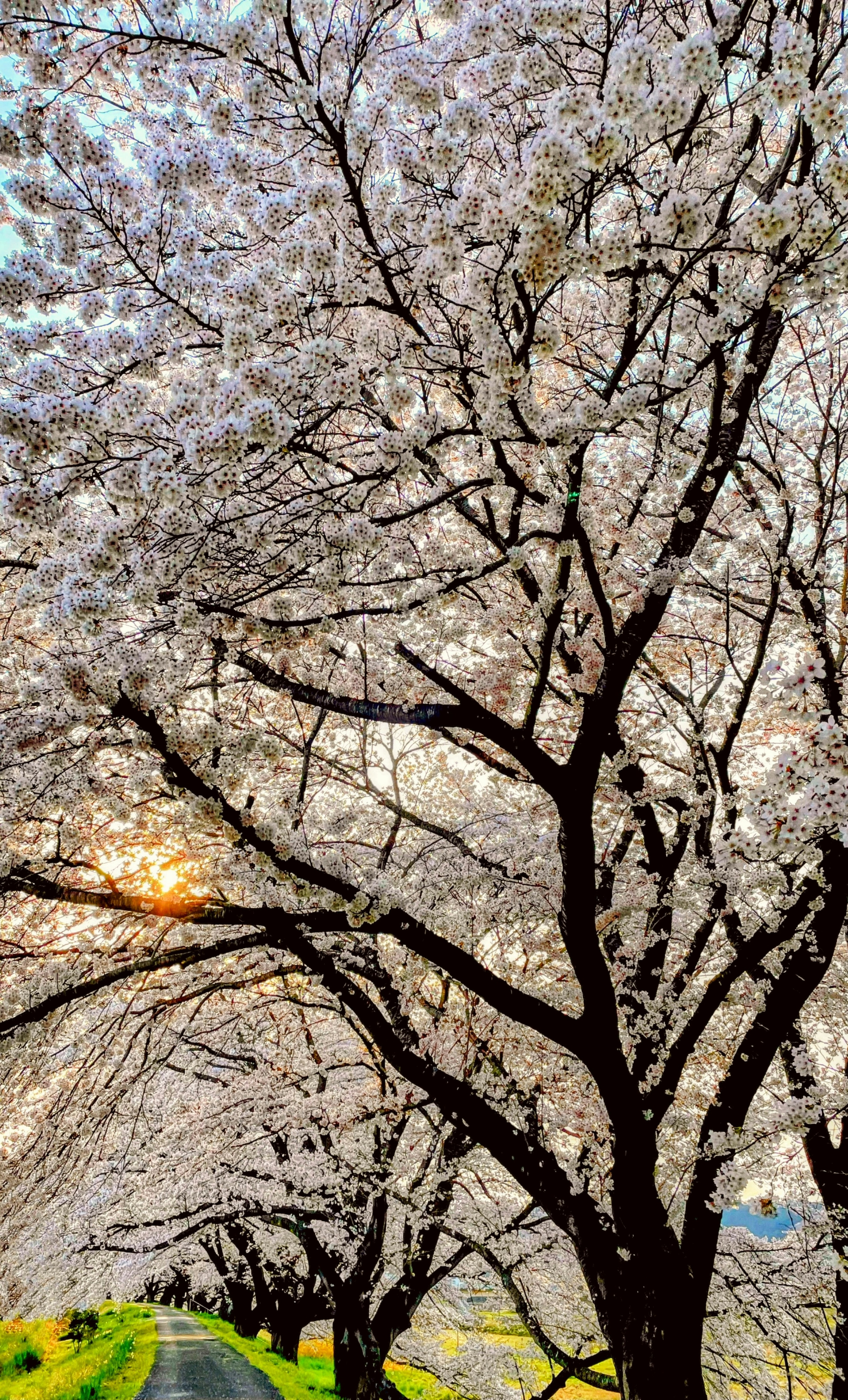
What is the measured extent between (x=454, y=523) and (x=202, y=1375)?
1948 cm

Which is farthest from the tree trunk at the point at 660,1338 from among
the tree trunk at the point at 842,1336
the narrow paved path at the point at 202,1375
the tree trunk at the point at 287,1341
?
the tree trunk at the point at 287,1341

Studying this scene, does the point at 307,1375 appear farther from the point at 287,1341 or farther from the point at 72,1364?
the point at 72,1364

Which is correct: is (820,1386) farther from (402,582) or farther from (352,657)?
(402,582)

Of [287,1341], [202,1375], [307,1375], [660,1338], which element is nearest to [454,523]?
[660,1338]

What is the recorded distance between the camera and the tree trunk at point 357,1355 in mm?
11000

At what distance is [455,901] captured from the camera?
8.08 meters

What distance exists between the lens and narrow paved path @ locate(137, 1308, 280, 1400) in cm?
1428

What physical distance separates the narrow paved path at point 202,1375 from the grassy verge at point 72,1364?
1.15 ft

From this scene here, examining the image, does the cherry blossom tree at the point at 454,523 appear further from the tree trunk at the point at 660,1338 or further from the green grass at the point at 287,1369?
the green grass at the point at 287,1369

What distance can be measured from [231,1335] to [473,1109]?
28.0 m

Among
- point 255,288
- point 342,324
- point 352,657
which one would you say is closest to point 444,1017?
point 352,657

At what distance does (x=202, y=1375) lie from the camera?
55.5 feet

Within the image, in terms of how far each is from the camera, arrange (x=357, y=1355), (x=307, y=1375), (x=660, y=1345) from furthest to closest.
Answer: (x=307, y=1375), (x=357, y=1355), (x=660, y=1345)

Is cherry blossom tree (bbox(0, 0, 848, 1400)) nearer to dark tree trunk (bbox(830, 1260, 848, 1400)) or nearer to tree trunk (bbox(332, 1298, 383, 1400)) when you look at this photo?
dark tree trunk (bbox(830, 1260, 848, 1400))
